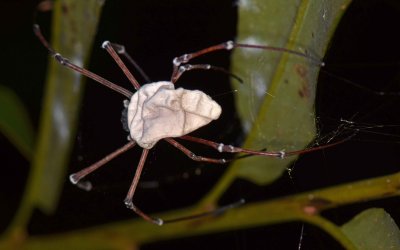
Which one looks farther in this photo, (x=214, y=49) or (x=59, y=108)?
(x=59, y=108)

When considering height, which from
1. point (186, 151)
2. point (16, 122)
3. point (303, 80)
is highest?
point (303, 80)

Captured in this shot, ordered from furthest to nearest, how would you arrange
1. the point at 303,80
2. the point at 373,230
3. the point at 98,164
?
the point at 98,164, the point at 303,80, the point at 373,230

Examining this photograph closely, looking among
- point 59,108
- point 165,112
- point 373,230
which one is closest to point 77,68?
point 59,108

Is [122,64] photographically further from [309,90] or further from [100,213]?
[309,90]

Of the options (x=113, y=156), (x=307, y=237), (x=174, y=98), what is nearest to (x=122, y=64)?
(x=113, y=156)

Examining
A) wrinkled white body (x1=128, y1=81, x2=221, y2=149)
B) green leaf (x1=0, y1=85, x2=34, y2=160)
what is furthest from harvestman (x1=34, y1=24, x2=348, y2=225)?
green leaf (x1=0, y1=85, x2=34, y2=160)

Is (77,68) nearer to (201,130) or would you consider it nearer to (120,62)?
(120,62)

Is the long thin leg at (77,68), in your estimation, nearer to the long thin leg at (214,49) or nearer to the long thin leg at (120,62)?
the long thin leg at (120,62)
